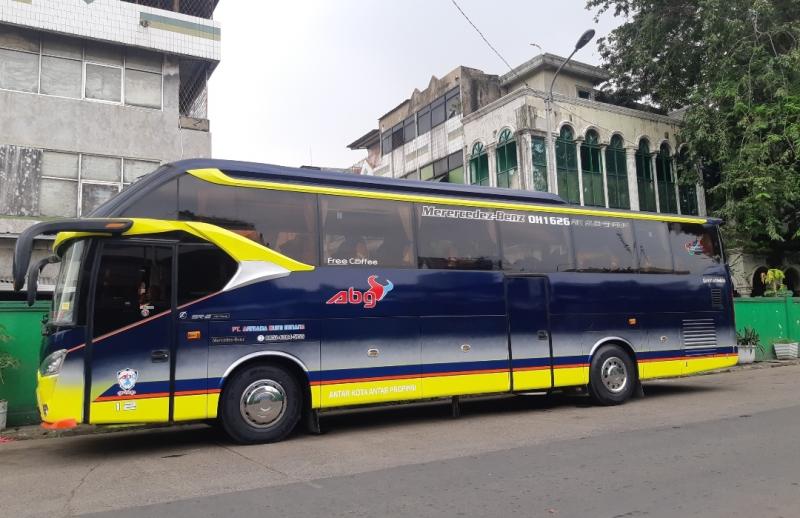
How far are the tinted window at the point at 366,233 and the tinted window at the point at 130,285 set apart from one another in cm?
209

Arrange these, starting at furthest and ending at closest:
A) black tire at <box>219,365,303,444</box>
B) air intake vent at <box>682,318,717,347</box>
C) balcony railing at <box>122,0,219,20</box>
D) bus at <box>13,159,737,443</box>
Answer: balcony railing at <box>122,0,219,20</box> < air intake vent at <box>682,318,717,347</box> < black tire at <box>219,365,303,444</box> < bus at <box>13,159,737,443</box>

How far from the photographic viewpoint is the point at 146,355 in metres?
7.45

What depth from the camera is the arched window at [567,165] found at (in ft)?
81.2

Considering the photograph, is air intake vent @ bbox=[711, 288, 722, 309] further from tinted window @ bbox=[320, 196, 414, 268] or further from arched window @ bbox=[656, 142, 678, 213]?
arched window @ bbox=[656, 142, 678, 213]

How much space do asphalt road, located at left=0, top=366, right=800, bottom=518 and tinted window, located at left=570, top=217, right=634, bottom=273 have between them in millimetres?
2542

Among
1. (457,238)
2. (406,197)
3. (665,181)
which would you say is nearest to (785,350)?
(665,181)

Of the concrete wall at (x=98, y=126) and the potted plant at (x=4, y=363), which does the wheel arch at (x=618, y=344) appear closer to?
the potted plant at (x=4, y=363)

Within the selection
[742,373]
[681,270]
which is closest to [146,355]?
[681,270]

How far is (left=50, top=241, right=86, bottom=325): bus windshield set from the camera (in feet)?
24.3

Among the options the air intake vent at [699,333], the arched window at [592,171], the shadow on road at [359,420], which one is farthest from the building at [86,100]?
the arched window at [592,171]

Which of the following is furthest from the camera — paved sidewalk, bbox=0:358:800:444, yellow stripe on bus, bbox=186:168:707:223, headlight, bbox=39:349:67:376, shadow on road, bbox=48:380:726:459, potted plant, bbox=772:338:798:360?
potted plant, bbox=772:338:798:360

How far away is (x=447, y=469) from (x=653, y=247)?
7278 mm

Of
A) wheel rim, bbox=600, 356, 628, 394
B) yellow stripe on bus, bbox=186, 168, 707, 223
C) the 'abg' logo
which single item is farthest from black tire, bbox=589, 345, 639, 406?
the 'abg' logo

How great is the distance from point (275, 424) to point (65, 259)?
11.2 feet
